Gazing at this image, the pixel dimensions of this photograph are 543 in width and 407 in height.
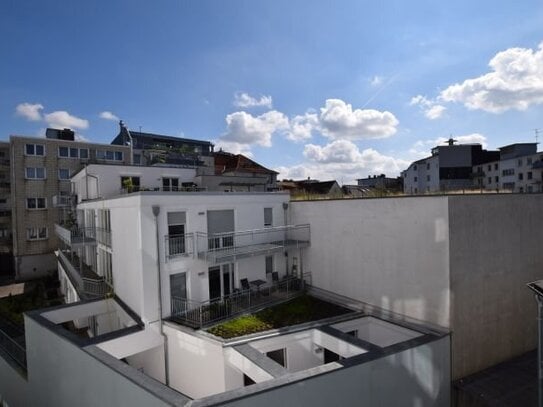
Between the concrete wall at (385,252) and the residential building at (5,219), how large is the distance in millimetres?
31120

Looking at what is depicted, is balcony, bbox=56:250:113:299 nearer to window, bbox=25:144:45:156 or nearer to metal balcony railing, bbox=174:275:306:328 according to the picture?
metal balcony railing, bbox=174:275:306:328

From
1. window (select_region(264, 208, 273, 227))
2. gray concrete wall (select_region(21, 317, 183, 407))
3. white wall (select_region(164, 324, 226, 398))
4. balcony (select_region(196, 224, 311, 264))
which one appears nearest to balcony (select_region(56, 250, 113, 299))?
gray concrete wall (select_region(21, 317, 183, 407))

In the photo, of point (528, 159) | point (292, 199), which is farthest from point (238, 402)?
point (528, 159)

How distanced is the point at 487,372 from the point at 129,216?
13.7 meters

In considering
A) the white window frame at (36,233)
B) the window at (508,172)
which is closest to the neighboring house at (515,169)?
the window at (508,172)

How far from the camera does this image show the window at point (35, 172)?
88.8 ft

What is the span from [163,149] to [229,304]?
2021 centimetres

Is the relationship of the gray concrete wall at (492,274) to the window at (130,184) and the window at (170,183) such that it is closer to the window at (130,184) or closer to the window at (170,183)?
the window at (130,184)

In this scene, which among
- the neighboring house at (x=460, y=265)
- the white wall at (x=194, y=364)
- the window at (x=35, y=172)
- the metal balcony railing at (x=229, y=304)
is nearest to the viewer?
the white wall at (x=194, y=364)

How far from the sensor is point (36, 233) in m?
28.1

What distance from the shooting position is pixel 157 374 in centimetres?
1186

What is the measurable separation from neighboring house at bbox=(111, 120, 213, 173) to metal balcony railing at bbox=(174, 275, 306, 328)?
49.2 feet

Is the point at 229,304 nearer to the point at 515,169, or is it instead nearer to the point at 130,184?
the point at 130,184

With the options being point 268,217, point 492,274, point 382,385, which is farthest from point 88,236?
point 492,274
